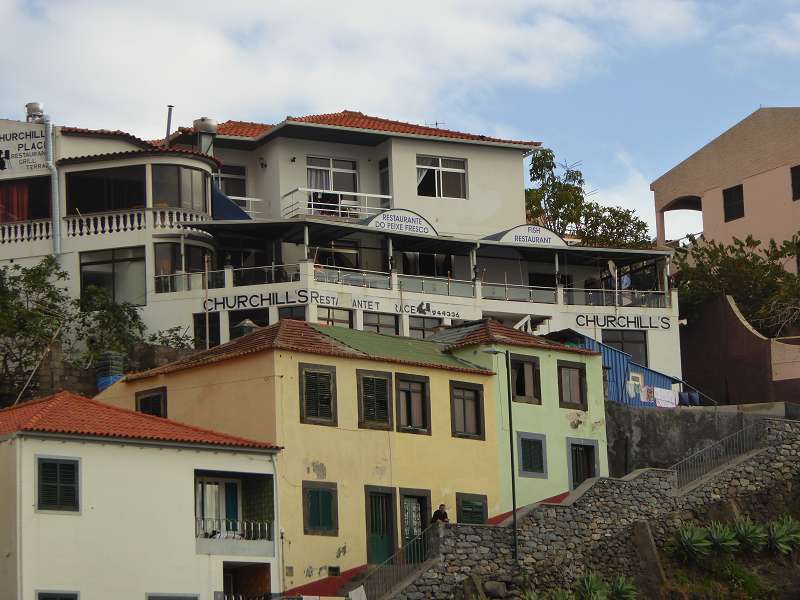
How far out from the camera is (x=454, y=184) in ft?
226

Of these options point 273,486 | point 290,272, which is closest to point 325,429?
point 273,486

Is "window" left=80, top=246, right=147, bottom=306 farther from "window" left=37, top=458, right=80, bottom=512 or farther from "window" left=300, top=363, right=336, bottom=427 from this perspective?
"window" left=37, top=458, right=80, bottom=512

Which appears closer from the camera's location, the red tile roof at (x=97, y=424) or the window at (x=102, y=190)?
the red tile roof at (x=97, y=424)

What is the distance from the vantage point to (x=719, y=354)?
66562mm

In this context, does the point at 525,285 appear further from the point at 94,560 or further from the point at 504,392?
the point at 94,560

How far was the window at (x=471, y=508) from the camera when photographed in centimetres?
4781

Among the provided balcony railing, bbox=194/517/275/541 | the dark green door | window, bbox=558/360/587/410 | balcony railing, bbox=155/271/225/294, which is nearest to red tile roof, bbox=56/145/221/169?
balcony railing, bbox=155/271/225/294

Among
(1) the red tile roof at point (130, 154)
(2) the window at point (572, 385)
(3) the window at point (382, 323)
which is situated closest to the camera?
(2) the window at point (572, 385)

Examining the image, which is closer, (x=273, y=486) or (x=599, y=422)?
(x=273, y=486)

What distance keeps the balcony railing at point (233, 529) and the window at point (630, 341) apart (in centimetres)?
2453

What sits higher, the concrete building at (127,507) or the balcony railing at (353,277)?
the balcony railing at (353,277)

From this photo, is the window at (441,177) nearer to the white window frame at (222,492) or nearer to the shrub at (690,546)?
the shrub at (690,546)

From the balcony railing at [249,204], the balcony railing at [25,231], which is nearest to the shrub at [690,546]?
the balcony railing at [249,204]

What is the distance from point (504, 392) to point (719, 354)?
1843 centimetres
